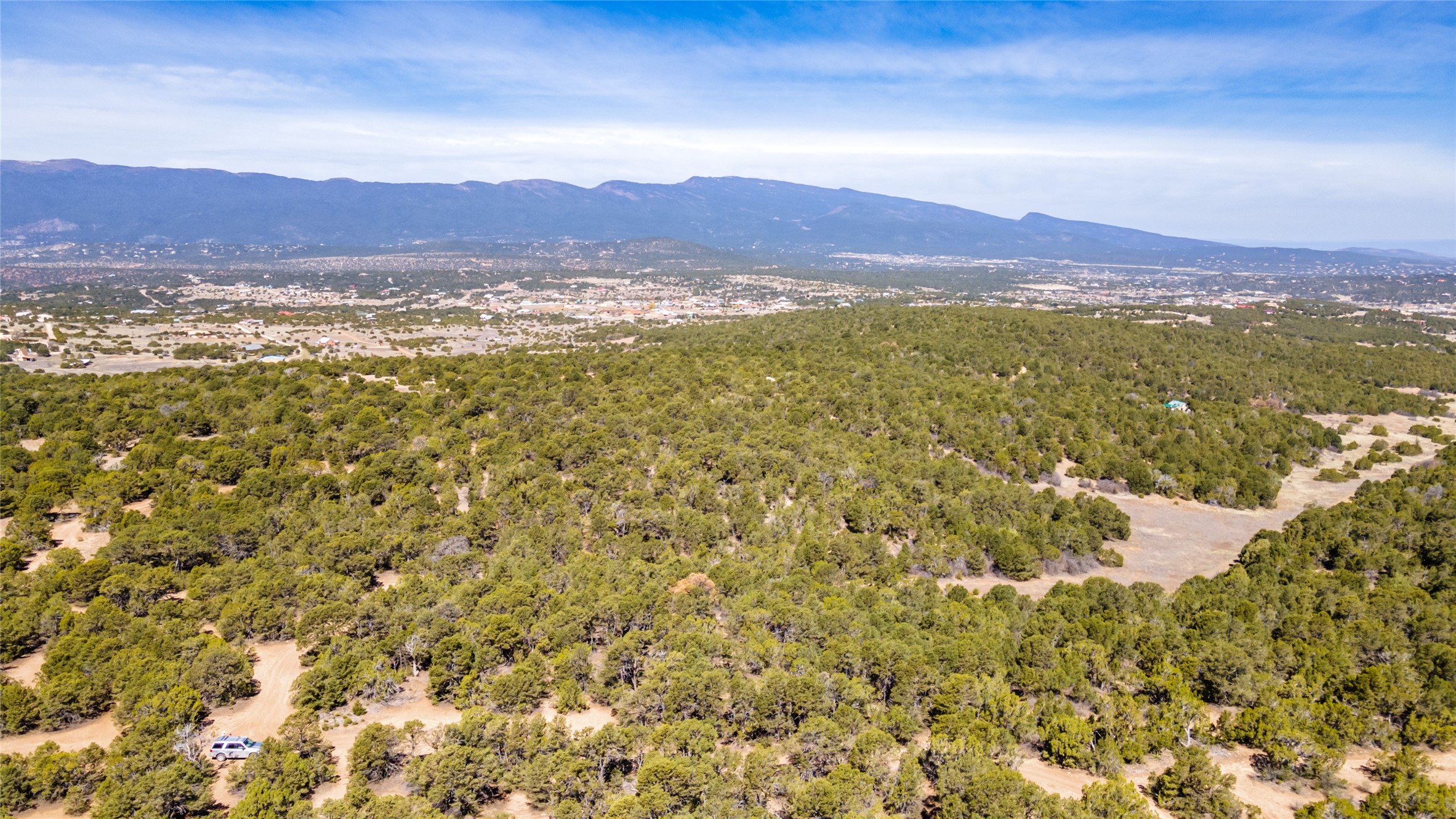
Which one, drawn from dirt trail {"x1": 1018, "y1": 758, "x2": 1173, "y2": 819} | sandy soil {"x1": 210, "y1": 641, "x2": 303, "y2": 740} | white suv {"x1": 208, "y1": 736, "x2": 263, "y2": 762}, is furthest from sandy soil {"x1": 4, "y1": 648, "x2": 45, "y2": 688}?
dirt trail {"x1": 1018, "y1": 758, "x2": 1173, "y2": 819}

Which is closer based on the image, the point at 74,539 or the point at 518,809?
the point at 518,809

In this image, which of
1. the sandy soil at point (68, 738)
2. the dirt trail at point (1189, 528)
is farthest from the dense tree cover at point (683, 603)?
the dirt trail at point (1189, 528)

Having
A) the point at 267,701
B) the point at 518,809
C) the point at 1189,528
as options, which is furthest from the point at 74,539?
the point at 1189,528

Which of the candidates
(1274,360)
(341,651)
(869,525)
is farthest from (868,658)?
(1274,360)

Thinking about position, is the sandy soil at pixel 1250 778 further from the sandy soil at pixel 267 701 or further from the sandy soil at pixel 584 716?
the sandy soil at pixel 267 701

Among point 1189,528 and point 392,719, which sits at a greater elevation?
point 1189,528

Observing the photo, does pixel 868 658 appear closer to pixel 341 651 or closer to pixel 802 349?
pixel 341 651

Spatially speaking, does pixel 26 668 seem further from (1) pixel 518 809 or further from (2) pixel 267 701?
(1) pixel 518 809
